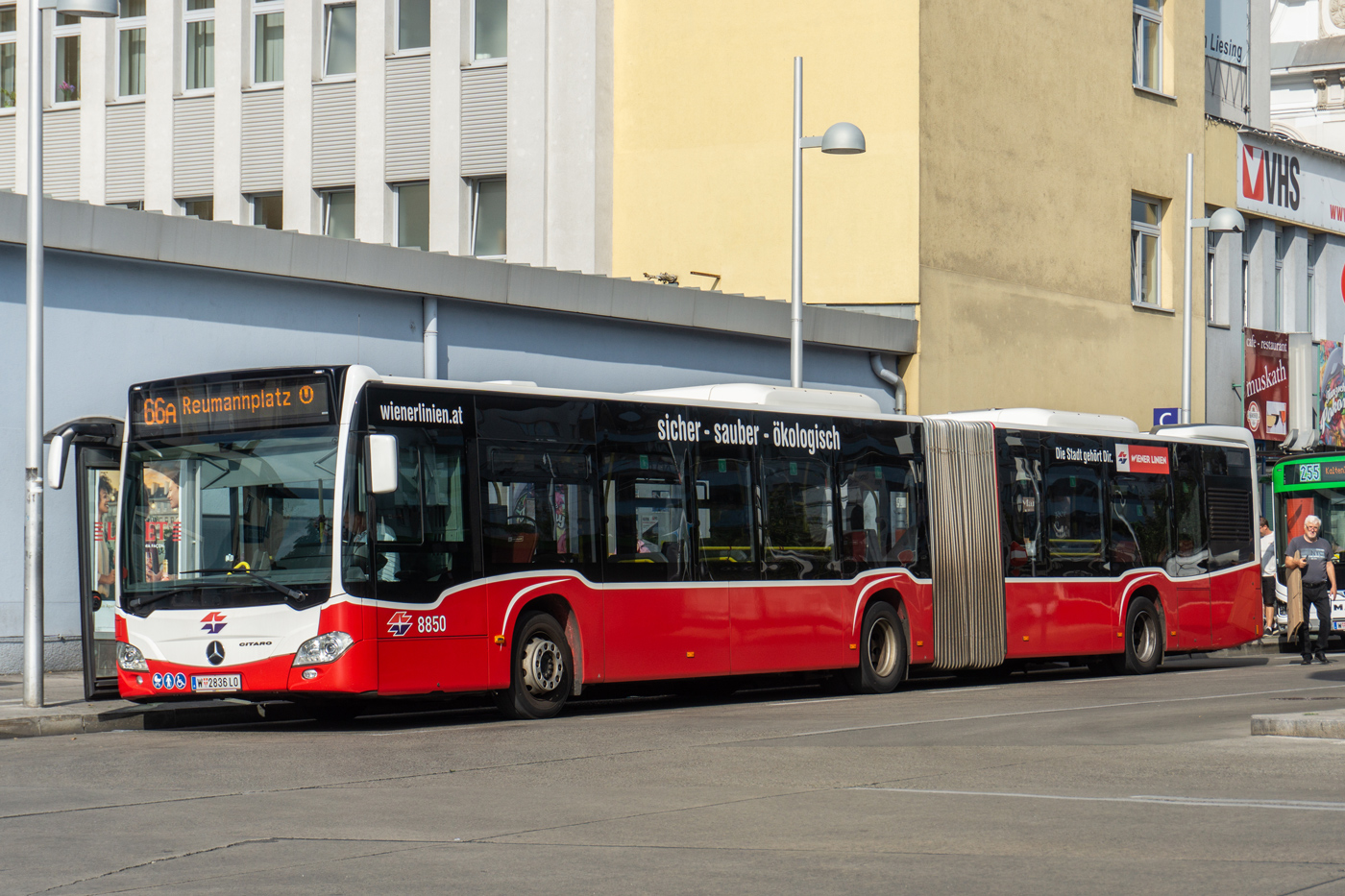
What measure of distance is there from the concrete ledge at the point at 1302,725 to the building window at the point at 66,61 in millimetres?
27735

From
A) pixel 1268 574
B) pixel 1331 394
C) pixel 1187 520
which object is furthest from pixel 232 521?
pixel 1331 394

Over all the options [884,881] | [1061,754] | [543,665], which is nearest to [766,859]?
[884,881]

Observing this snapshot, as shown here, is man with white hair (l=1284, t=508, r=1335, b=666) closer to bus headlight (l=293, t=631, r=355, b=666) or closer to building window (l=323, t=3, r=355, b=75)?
bus headlight (l=293, t=631, r=355, b=666)

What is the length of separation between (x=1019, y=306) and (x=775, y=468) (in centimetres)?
1503

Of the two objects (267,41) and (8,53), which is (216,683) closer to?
(267,41)

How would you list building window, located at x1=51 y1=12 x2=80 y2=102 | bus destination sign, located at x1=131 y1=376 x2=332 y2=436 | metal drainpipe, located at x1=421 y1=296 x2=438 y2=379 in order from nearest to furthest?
bus destination sign, located at x1=131 y1=376 x2=332 y2=436
metal drainpipe, located at x1=421 y1=296 x2=438 y2=379
building window, located at x1=51 y1=12 x2=80 y2=102

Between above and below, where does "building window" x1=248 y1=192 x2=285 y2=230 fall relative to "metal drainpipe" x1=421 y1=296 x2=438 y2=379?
above

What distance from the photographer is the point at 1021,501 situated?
21328 mm

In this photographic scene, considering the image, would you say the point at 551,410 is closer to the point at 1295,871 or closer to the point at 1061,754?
the point at 1061,754

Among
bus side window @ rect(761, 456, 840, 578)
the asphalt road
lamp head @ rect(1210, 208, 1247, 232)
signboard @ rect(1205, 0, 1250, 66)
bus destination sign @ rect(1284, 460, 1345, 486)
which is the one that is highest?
signboard @ rect(1205, 0, 1250, 66)

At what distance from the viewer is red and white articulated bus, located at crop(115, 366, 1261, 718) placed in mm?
14539

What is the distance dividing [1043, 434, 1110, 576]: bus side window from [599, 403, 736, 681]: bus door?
18.4ft

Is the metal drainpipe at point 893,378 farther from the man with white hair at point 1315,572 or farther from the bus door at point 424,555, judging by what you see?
the bus door at point 424,555

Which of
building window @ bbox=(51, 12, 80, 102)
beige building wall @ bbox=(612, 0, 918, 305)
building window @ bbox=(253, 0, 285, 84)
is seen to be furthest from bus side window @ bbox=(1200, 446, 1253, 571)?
building window @ bbox=(51, 12, 80, 102)
